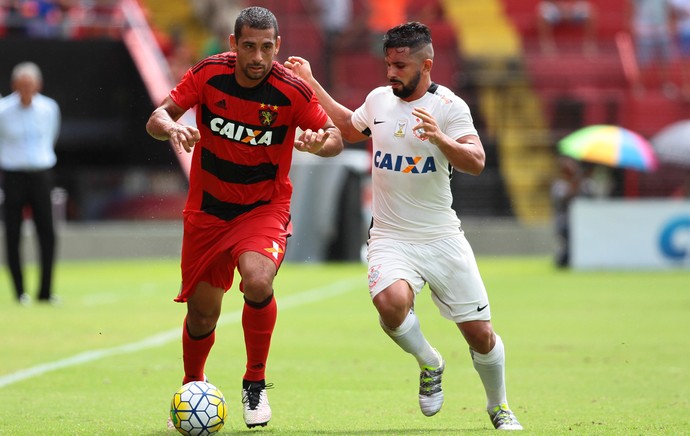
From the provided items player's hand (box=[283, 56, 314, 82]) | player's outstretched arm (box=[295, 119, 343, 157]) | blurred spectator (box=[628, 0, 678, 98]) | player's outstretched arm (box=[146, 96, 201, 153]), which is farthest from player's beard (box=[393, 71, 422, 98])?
blurred spectator (box=[628, 0, 678, 98])

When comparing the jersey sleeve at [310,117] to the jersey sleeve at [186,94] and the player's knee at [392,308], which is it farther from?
the player's knee at [392,308]

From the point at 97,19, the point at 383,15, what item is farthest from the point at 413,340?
the point at 383,15

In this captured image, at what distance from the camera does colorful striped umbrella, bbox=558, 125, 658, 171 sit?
22281 millimetres

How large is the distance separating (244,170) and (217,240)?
1.36 feet

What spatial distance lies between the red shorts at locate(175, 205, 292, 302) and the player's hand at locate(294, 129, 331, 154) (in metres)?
0.47

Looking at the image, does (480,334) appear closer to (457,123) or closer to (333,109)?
(457,123)

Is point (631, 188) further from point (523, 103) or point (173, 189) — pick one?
point (173, 189)

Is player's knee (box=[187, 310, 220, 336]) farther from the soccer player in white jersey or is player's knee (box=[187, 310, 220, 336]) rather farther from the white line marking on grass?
the white line marking on grass

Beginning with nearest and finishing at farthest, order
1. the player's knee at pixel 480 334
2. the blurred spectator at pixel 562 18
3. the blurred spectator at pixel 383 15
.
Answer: the player's knee at pixel 480 334
the blurred spectator at pixel 383 15
the blurred spectator at pixel 562 18

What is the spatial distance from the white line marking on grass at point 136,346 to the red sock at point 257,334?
2.59 meters

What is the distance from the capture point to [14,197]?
1505cm

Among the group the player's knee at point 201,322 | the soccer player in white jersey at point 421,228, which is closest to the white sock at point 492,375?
the soccer player in white jersey at point 421,228

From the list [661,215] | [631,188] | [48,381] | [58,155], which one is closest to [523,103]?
[631,188]

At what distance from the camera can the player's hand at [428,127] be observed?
6613 millimetres
